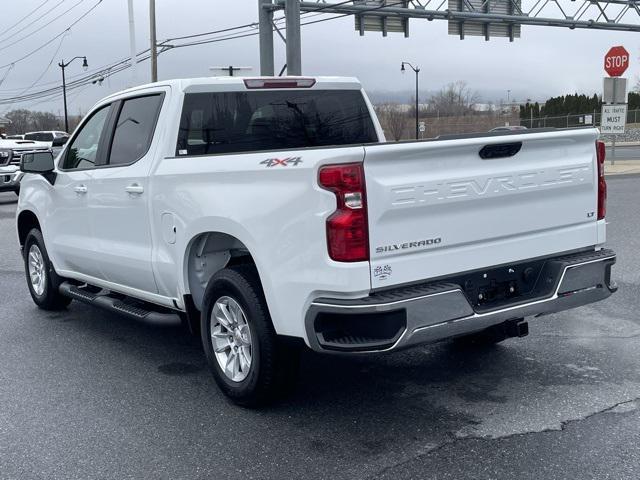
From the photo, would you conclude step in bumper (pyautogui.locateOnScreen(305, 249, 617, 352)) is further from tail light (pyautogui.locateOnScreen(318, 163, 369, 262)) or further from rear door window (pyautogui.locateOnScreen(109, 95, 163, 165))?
rear door window (pyautogui.locateOnScreen(109, 95, 163, 165))

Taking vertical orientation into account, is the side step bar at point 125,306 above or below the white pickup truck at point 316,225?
below

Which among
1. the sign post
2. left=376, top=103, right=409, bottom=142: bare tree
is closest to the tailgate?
the sign post

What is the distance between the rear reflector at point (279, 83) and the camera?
5914 millimetres

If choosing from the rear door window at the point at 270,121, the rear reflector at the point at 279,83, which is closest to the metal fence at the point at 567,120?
the rear door window at the point at 270,121

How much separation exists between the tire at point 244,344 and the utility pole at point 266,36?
17.2 metres

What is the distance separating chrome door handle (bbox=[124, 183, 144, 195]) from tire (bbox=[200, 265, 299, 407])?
1.05 meters

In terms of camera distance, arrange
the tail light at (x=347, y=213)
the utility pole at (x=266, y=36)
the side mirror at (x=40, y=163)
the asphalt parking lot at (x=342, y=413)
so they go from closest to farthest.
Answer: the tail light at (x=347, y=213)
the asphalt parking lot at (x=342, y=413)
the side mirror at (x=40, y=163)
the utility pole at (x=266, y=36)

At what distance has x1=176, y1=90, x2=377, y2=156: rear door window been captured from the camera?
223 inches

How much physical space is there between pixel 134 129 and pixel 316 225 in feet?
8.53

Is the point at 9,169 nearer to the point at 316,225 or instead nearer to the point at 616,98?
the point at 316,225

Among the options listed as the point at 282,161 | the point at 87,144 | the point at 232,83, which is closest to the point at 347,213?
the point at 282,161

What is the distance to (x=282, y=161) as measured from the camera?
415 cm

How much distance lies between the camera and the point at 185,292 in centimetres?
522

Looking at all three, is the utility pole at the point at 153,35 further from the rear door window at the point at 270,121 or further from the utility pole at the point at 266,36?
the rear door window at the point at 270,121
